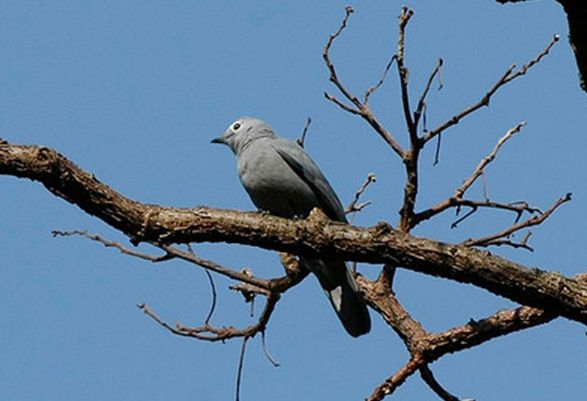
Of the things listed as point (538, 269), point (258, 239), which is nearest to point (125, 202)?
point (258, 239)

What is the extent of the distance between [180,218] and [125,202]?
0.27 meters

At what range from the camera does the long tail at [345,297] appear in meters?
7.04

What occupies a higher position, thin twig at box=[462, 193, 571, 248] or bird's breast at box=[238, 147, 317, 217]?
bird's breast at box=[238, 147, 317, 217]

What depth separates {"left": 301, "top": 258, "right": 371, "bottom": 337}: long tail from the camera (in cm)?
704

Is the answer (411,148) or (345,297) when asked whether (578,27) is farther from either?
(345,297)

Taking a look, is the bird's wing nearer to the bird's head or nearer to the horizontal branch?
the bird's head

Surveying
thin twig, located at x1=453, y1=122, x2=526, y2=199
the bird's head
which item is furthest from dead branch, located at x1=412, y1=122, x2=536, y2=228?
the bird's head

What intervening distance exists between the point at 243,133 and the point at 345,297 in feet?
6.59

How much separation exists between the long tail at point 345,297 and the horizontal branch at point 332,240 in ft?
7.62

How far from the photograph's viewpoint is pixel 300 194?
7406 millimetres

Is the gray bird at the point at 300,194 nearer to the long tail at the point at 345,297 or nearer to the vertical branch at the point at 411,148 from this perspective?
the long tail at the point at 345,297

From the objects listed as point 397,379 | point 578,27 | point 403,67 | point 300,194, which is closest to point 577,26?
point 578,27

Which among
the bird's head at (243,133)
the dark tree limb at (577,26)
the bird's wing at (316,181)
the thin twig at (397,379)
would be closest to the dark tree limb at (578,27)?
the dark tree limb at (577,26)

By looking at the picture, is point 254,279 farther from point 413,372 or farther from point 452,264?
point 452,264
